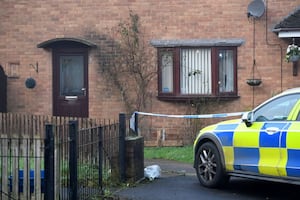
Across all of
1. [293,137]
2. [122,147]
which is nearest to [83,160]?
[122,147]

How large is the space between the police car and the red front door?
7059mm

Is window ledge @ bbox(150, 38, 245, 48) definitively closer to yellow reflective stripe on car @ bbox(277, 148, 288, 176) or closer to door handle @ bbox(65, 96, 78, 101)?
door handle @ bbox(65, 96, 78, 101)

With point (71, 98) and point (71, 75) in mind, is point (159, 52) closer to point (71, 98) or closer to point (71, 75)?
point (71, 75)

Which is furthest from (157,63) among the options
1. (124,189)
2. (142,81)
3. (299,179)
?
(299,179)

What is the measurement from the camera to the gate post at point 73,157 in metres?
7.81

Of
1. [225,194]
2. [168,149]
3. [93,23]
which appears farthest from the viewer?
[93,23]

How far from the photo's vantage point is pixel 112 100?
17.0 m

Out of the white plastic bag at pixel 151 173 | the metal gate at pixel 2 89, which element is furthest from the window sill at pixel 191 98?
the white plastic bag at pixel 151 173

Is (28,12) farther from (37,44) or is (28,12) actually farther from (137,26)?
(137,26)

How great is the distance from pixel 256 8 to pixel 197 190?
737cm

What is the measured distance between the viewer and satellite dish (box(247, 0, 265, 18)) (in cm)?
1605

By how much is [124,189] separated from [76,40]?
7.56 meters

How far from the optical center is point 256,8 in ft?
52.7

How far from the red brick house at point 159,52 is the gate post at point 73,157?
879 centimetres
